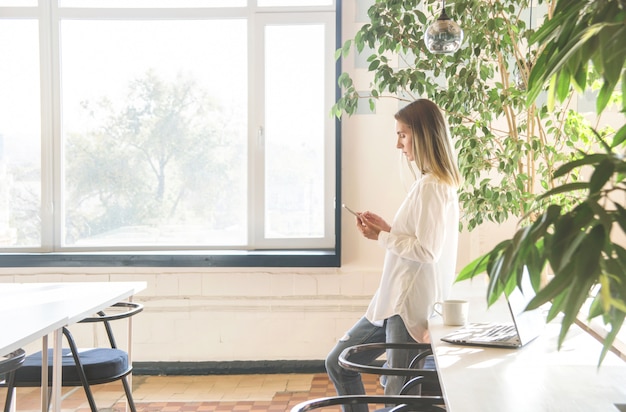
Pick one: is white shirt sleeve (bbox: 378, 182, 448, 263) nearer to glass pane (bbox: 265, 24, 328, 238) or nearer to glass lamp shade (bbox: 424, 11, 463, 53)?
glass lamp shade (bbox: 424, 11, 463, 53)

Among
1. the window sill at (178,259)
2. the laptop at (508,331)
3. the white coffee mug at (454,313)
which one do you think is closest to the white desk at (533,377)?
the laptop at (508,331)

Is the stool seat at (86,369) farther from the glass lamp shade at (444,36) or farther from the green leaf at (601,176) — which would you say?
the green leaf at (601,176)

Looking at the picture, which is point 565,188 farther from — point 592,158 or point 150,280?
point 150,280

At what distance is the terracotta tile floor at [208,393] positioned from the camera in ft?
14.4

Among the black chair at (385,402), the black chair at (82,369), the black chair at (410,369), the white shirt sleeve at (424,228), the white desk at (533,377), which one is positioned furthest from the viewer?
the black chair at (82,369)

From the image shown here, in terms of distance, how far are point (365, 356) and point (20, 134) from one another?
343cm

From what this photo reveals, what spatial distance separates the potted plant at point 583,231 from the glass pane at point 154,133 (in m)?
4.59

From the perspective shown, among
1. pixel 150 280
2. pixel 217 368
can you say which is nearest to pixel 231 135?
pixel 150 280

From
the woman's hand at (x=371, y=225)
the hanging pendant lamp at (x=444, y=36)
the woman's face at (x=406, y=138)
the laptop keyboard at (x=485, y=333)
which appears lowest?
the laptop keyboard at (x=485, y=333)

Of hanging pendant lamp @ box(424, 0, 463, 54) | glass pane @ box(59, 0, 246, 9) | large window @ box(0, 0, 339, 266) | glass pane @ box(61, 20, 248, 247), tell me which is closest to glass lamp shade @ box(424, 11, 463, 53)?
hanging pendant lamp @ box(424, 0, 463, 54)

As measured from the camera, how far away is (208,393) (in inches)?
184

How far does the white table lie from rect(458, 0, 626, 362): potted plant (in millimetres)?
2002

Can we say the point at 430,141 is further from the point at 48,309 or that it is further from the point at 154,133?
the point at 154,133

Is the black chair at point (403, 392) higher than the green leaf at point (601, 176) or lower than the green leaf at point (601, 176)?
lower
